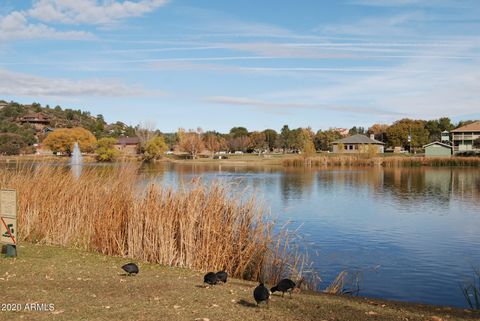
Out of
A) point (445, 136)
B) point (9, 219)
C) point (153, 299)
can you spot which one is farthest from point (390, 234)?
point (445, 136)

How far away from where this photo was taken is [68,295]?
7.17 metres

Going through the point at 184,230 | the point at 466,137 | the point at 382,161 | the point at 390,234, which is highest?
the point at 466,137

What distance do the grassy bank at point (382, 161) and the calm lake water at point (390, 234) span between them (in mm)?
34000

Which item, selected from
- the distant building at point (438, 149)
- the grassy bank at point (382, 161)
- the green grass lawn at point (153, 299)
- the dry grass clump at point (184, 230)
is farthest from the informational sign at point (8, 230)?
the distant building at point (438, 149)

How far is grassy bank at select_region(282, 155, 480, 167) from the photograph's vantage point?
66.8 meters

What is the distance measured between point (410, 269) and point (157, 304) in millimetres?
8621

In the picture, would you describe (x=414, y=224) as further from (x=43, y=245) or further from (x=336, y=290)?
(x=43, y=245)

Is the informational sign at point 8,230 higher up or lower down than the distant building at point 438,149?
lower down

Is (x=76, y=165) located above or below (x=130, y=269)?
above

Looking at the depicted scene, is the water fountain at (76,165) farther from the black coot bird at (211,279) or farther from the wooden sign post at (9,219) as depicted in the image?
the black coot bird at (211,279)

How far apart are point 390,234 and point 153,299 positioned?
43.8 ft

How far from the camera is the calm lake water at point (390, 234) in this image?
11.8 meters

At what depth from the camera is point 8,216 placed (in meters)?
9.73

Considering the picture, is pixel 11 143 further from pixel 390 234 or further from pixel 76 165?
pixel 390 234
